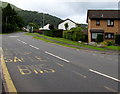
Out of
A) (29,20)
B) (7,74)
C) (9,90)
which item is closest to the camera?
(9,90)

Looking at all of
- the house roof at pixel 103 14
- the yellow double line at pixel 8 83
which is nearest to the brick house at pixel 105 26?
the house roof at pixel 103 14

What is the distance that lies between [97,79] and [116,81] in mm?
814

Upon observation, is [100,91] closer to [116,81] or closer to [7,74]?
[116,81]

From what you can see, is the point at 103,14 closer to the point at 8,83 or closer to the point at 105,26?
the point at 105,26

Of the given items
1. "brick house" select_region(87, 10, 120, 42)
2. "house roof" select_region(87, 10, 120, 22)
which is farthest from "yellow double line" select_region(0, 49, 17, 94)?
"house roof" select_region(87, 10, 120, 22)

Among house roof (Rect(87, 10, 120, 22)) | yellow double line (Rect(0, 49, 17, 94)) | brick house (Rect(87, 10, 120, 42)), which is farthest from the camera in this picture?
house roof (Rect(87, 10, 120, 22))

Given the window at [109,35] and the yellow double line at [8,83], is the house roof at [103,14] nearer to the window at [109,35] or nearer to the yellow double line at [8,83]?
the window at [109,35]

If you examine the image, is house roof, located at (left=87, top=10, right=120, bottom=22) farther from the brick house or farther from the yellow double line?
the yellow double line

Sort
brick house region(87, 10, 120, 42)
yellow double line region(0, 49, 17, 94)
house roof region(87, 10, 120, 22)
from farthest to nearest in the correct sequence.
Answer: house roof region(87, 10, 120, 22)
brick house region(87, 10, 120, 42)
yellow double line region(0, 49, 17, 94)

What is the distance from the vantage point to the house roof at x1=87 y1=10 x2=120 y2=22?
39.4 meters

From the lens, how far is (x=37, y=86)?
689 centimetres

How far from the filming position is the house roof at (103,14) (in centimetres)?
3938

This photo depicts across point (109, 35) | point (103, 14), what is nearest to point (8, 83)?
point (109, 35)

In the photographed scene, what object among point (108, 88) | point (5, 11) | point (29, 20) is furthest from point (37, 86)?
point (29, 20)
